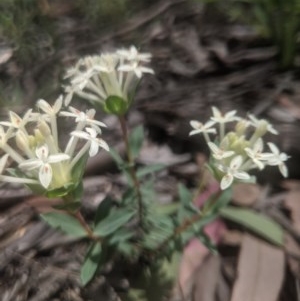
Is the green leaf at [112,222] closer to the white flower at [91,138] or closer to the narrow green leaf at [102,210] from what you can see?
the narrow green leaf at [102,210]

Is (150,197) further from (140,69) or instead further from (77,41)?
(77,41)

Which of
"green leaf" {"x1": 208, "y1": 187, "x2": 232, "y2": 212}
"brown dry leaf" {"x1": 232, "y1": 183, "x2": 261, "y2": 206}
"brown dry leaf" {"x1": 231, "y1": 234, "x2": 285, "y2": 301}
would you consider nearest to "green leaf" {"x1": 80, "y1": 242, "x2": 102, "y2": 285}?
"green leaf" {"x1": 208, "y1": 187, "x2": 232, "y2": 212}

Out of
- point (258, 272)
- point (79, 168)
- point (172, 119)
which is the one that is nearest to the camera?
point (79, 168)

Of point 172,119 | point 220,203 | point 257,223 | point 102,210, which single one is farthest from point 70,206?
point 172,119

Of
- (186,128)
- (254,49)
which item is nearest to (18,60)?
(186,128)

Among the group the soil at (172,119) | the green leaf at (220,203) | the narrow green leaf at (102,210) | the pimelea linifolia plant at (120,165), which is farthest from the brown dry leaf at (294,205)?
the narrow green leaf at (102,210)

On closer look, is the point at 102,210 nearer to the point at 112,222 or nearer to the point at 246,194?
the point at 112,222
